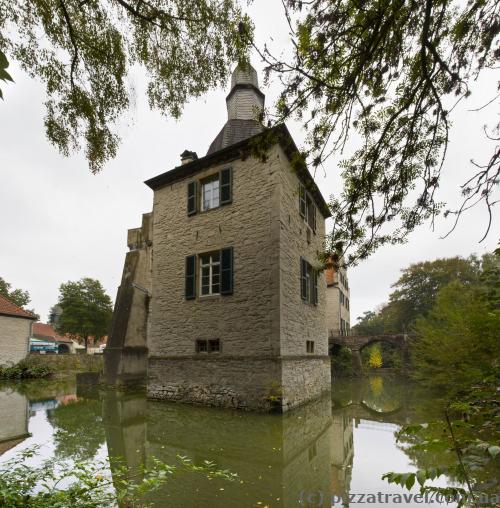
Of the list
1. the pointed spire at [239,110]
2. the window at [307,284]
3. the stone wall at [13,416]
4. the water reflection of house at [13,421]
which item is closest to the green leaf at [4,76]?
the water reflection of house at [13,421]

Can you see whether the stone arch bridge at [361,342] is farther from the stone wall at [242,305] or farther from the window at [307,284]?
the window at [307,284]

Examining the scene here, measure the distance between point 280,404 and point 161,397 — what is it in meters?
4.44

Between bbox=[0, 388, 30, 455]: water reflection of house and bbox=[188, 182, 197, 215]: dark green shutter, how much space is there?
7397 mm

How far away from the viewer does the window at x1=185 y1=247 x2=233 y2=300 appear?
1038 centimetres

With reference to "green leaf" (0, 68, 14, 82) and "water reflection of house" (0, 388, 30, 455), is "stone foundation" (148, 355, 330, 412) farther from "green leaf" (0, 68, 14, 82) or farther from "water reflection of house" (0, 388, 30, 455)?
"green leaf" (0, 68, 14, 82)

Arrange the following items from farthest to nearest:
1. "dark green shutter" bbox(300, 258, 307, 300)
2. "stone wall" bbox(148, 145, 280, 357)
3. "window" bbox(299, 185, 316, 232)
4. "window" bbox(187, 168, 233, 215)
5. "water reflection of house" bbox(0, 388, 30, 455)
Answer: "window" bbox(299, 185, 316, 232) → "dark green shutter" bbox(300, 258, 307, 300) → "window" bbox(187, 168, 233, 215) → "stone wall" bbox(148, 145, 280, 357) → "water reflection of house" bbox(0, 388, 30, 455)

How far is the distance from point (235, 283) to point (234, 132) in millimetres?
6293

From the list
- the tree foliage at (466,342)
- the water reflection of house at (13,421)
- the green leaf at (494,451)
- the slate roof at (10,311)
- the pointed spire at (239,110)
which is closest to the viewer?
the green leaf at (494,451)

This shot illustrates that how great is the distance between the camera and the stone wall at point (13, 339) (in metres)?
20.6

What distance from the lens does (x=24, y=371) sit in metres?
20.0

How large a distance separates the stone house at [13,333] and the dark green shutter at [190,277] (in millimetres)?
16211

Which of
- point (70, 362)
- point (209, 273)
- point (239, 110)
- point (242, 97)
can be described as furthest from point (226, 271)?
point (70, 362)

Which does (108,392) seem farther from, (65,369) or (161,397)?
(65,369)

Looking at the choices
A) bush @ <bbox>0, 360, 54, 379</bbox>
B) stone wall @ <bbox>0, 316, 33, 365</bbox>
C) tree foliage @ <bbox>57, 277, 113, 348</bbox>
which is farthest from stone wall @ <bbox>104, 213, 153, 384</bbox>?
tree foliage @ <bbox>57, 277, 113, 348</bbox>
